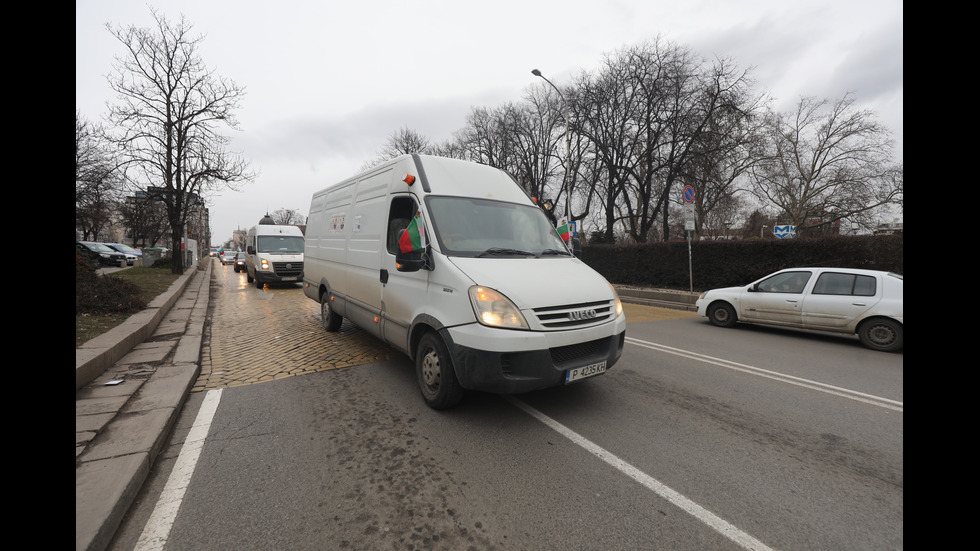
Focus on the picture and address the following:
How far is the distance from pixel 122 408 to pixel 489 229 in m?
3.87

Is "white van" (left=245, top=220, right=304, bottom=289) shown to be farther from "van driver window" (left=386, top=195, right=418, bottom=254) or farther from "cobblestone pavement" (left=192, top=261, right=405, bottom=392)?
"van driver window" (left=386, top=195, right=418, bottom=254)

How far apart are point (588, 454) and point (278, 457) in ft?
7.73

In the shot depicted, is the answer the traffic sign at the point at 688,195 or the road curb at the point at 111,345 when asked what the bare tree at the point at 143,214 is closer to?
the road curb at the point at 111,345

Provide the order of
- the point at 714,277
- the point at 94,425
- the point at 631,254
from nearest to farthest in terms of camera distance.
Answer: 1. the point at 94,425
2. the point at 714,277
3. the point at 631,254

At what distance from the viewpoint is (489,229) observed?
4340mm

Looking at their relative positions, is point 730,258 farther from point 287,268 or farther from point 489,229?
point 287,268

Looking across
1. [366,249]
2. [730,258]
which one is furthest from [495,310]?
[730,258]

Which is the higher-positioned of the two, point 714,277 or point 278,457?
point 714,277

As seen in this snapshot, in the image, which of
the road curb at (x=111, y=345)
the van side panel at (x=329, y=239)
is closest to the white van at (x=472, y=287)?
the van side panel at (x=329, y=239)

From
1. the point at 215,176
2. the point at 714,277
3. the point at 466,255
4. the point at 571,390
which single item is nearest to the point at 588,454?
the point at 571,390
